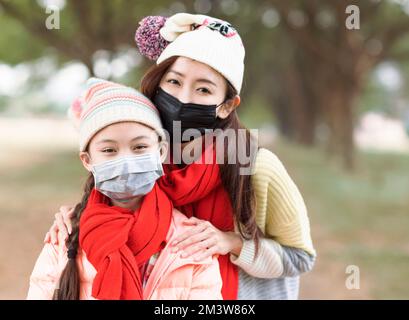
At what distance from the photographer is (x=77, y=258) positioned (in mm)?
1879

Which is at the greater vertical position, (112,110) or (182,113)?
(182,113)

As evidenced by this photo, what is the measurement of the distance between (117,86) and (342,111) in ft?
40.9

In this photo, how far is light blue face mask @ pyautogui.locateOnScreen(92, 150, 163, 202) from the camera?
173 centimetres

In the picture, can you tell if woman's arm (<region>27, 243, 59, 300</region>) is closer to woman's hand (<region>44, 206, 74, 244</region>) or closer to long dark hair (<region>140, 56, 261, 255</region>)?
woman's hand (<region>44, 206, 74, 244</region>)

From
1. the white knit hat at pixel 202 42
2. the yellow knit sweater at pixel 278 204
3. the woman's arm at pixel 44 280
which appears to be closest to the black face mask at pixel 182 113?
the white knit hat at pixel 202 42

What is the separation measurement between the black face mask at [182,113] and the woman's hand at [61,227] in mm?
492

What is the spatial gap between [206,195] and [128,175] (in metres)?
0.39

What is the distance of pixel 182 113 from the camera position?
1.94 meters

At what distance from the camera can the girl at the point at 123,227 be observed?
1729mm

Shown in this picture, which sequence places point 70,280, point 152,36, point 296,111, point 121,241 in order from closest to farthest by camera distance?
1. point 121,241
2. point 70,280
3. point 152,36
4. point 296,111

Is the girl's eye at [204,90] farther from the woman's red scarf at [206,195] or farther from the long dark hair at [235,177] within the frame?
the woman's red scarf at [206,195]

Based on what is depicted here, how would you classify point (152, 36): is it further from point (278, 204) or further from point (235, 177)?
point (278, 204)

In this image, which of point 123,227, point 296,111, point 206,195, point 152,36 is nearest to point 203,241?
point 206,195

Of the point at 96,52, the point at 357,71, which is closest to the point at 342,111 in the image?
the point at 357,71
